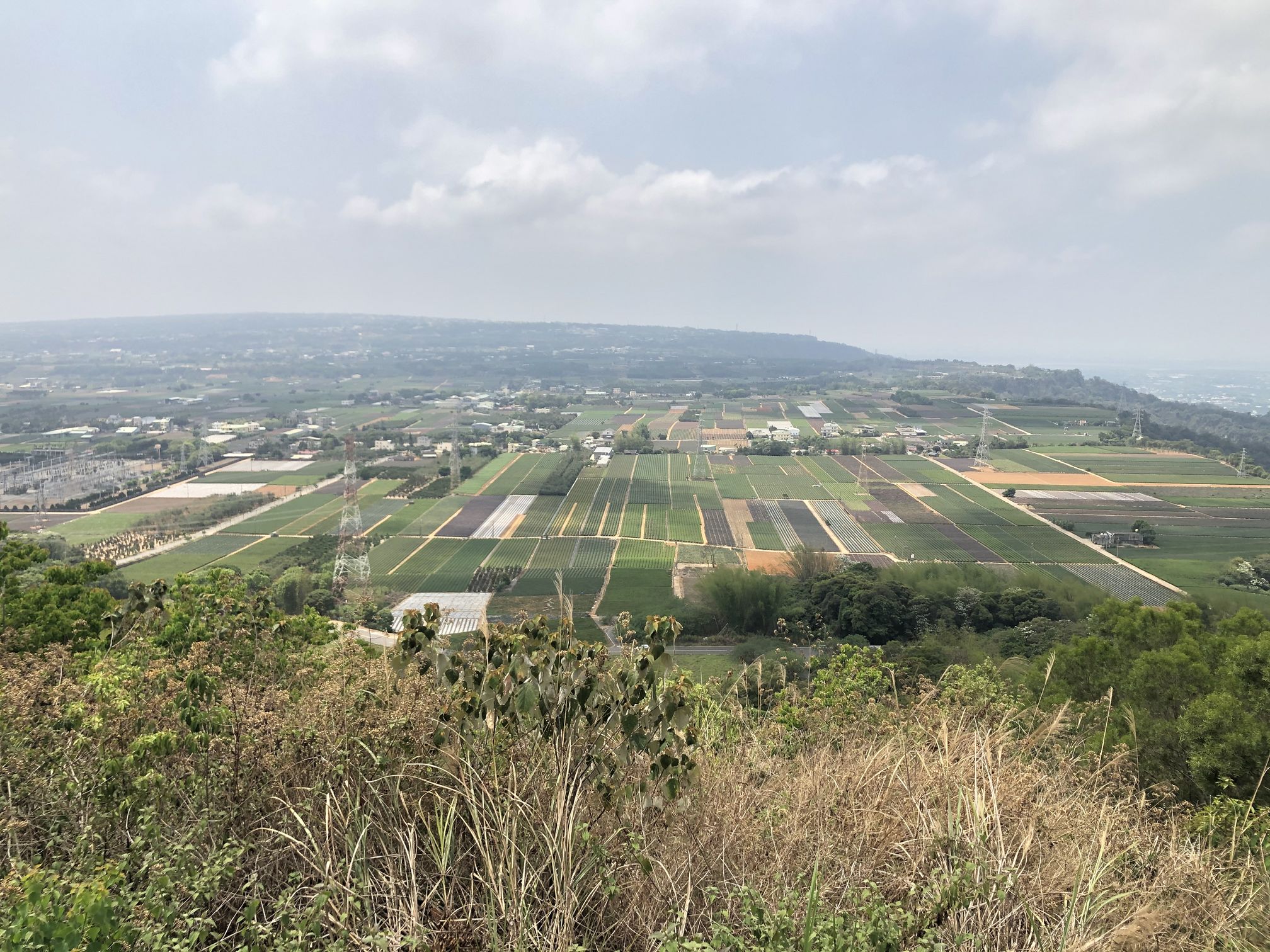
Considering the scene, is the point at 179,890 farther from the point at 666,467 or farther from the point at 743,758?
the point at 666,467

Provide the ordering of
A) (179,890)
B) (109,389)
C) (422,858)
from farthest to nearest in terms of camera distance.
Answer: (109,389)
(422,858)
(179,890)

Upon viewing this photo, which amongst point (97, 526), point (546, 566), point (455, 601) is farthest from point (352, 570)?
point (97, 526)

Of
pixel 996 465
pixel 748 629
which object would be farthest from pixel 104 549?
pixel 996 465

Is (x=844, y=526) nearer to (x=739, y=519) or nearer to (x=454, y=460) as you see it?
(x=739, y=519)

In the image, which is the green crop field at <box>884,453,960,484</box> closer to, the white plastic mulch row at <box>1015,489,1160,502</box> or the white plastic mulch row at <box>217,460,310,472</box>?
the white plastic mulch row at <box>1015,489,1160,502</box>

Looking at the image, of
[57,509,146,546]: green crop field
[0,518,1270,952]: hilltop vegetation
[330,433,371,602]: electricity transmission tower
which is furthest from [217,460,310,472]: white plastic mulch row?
[0,518,1270,952]: hilltop vegetation

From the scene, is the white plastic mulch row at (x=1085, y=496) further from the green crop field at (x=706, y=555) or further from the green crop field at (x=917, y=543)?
the green crop field at (x=706, y=555)
